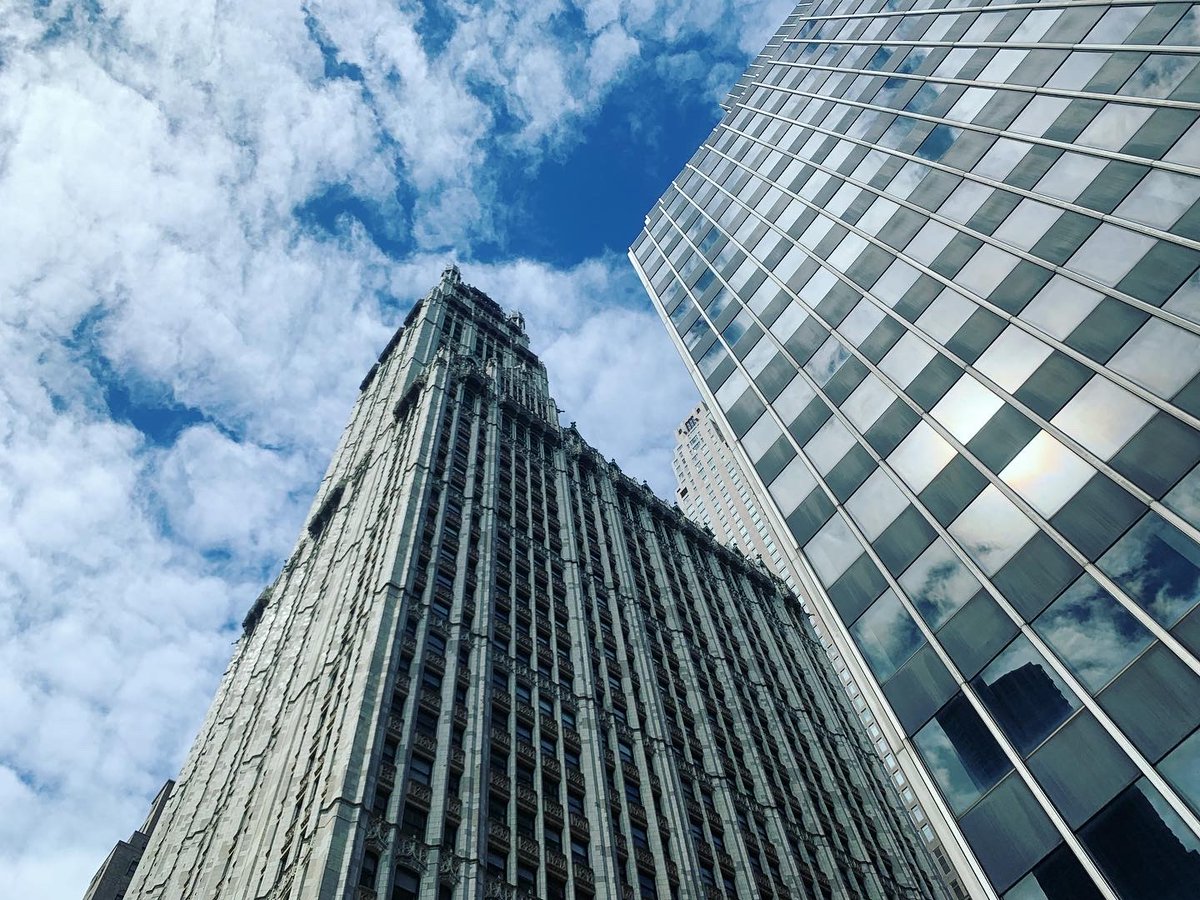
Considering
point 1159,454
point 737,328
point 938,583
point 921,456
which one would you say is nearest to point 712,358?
point 737,328

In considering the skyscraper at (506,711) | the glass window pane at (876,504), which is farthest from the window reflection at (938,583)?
the skyscraper at (506,711)

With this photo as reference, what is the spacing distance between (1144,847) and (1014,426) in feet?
27.2

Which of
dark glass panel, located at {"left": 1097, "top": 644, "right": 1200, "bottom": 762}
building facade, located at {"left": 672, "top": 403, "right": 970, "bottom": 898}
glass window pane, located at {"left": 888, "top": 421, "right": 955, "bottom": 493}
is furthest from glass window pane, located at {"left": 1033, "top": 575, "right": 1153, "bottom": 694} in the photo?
building facade, located at {"left": 672, "top": 403, "right": 970, "bottom": 898}

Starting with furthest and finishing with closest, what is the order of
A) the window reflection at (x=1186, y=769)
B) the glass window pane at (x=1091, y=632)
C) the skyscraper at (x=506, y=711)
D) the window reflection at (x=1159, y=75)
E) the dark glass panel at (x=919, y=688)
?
the skyscraper at (x=506, y=711) → the window reflection at (x=1159, y=75) → the dark glass panel at (x=919, y=688) → the glass window pane at (x=1091, y=632) → the window reflection at (x=1186, y=769)

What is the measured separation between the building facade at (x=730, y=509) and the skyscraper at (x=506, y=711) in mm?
13110

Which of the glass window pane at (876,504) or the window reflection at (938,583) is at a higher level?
the glass window pane at (876,504)

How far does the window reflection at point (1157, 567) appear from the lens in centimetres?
1331

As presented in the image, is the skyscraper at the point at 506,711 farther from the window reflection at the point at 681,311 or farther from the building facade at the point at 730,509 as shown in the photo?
the window reflection at the point at 681,311

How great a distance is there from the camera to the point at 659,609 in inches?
2640

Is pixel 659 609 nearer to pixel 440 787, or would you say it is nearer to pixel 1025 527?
pixel 440 787

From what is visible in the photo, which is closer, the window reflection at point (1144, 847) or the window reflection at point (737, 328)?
the window reflection at point (1144, 847)

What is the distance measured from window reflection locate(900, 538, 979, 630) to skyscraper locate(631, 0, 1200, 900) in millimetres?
62

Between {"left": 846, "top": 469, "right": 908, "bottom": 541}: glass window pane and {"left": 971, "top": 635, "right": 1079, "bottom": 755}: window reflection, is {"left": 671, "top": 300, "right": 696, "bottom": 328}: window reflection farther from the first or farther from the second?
{"left": 971, "top": 635, "right": 1079, "bottom": 755}: window reflection

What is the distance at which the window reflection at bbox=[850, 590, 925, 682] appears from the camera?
1795 centimetres
